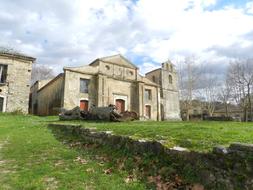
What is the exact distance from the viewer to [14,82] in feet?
91.7

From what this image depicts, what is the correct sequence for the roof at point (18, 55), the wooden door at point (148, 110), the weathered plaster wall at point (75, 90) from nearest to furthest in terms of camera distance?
1. the roof at point (18, 55)
2. the weathered plaster wall at point (75, 90)
3. the wooden door at point (148, 110)

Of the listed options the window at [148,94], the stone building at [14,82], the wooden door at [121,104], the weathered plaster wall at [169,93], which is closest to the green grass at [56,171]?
the stone building at [14,82]

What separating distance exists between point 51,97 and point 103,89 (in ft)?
23.4

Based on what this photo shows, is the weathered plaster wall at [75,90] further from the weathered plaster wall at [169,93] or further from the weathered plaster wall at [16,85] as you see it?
the weathered plaster wall at [169,93]

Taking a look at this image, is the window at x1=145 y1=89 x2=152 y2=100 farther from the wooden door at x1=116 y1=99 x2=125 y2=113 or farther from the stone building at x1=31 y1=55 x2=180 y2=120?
the wooden door at x1=116 y1=99 x2=125 y2=113

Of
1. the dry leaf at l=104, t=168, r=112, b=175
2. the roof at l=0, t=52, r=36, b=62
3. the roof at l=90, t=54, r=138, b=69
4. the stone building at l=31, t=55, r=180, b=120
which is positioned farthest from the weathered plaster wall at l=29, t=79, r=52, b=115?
the dry leaf at l=104, t=168, r=112, b=175

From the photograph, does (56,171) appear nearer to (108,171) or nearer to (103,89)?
(108,171)

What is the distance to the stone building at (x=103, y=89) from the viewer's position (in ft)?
102

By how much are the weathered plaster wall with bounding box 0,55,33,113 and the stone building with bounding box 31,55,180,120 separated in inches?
154

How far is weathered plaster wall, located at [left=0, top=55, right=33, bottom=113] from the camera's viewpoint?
27.3 meters

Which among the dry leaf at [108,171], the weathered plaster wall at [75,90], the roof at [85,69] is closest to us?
the dry leaf at [108,171]

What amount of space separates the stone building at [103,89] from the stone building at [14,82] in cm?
399

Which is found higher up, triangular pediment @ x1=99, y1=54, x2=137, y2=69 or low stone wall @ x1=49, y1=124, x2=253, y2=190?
triangular pediment @ x1=99, y1=54, x2=137, y2=69

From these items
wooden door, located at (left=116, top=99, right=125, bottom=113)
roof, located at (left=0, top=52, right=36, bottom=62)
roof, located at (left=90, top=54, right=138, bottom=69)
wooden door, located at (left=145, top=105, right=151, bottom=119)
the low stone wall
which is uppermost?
roof, located at (left=90, top=54, right=138, bottom=69)
